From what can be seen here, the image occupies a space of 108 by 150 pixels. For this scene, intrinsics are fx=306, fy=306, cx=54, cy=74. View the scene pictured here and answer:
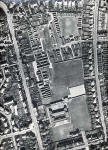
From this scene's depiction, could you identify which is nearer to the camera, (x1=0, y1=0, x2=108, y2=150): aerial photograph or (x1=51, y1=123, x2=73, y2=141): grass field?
(x1=0, y1=0, x2=108, y2=150): aerial photograph

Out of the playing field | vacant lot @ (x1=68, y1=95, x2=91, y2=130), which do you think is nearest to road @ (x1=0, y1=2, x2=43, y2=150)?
vacant lot @ (x1=68, y1=95, x2=91, y2=130)

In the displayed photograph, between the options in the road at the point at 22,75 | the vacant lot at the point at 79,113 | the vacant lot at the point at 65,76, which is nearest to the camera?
the road at the point at 22,75

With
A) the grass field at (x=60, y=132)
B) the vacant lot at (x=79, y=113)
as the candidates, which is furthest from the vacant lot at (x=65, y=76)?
the grass field at (x=60, y=132)

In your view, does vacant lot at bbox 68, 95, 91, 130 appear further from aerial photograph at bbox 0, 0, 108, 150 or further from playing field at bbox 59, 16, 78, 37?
playing field at bbox 59, 16, 78, 37

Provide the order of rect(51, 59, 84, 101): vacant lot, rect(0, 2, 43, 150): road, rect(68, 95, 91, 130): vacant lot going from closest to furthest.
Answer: rect(0, 2, 43, 150): road
rect(51, 59, 84, 101): vacant lot
rect(68, 95, 91, 130): vacant lot

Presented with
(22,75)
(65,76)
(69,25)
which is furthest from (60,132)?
(69,25)

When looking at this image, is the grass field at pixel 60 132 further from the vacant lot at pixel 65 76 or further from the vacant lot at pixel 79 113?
the vacant lot at pixel 65 76
